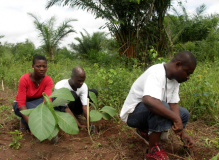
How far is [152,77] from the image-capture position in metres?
1.48

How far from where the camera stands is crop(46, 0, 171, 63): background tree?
539cm

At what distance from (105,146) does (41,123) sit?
854 millimetres

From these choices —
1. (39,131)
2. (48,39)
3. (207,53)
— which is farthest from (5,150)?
(48,39)

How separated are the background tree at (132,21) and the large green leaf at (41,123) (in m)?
4.37

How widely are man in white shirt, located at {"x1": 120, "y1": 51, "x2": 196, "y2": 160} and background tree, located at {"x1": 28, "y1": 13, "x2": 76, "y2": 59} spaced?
8.35 meters

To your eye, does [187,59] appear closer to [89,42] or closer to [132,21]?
[132,21]

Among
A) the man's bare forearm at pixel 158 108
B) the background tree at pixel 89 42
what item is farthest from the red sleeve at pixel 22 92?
the background tree at pixel 89 42

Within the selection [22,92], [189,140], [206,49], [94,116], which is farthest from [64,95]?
[206,49]

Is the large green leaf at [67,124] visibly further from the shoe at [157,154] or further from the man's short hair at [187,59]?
the man's short hair at [187,59]

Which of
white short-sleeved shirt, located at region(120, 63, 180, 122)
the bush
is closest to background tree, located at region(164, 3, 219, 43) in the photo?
the bush

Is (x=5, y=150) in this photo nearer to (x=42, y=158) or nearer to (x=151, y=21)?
(x=42, y=158)

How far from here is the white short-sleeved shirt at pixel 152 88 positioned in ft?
4.74

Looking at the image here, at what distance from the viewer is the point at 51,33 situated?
9.08m

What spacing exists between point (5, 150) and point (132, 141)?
55.3 inches
